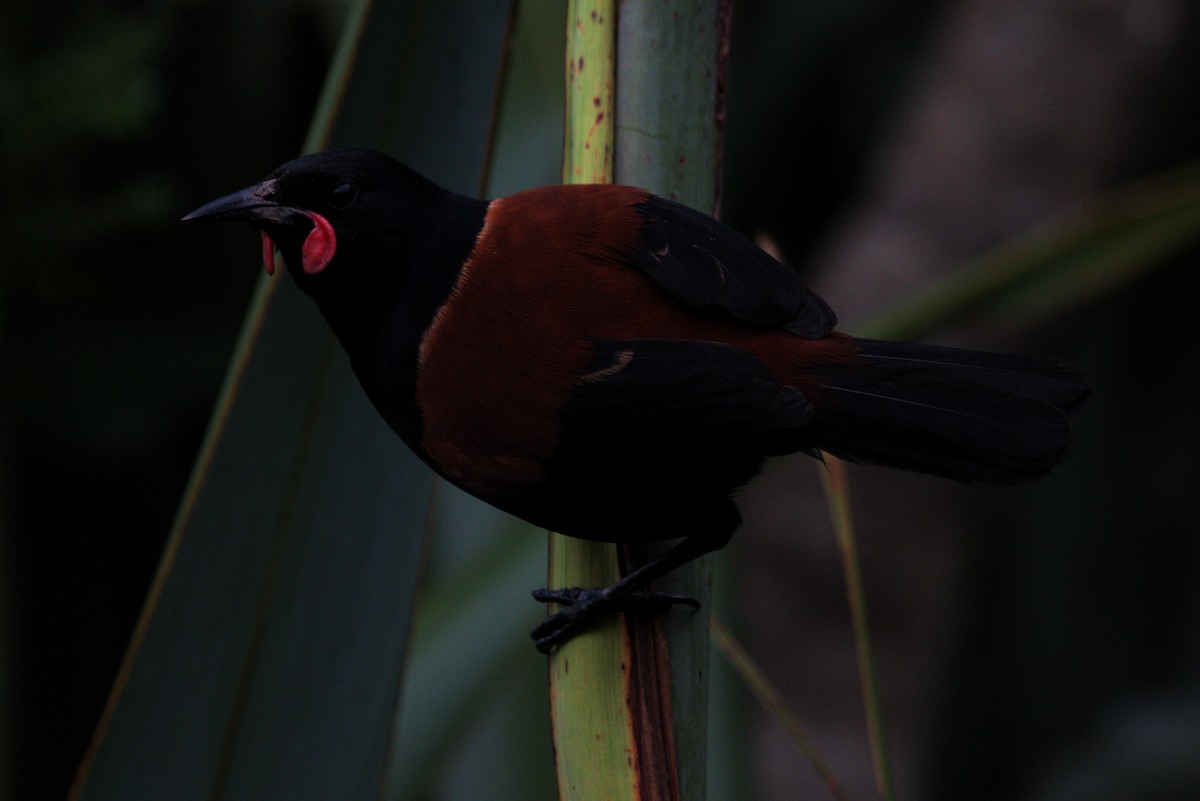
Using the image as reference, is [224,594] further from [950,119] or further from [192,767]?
[950,119]

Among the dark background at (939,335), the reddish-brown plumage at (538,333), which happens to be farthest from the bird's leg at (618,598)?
the dark background at (939,335)

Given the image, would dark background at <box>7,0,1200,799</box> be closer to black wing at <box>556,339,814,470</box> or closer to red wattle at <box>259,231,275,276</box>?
red wattle at <box>259,231,275,276</box>

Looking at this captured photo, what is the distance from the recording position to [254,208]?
1.07m

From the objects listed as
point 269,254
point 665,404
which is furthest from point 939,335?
point 269,254

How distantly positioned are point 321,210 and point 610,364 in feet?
0.98

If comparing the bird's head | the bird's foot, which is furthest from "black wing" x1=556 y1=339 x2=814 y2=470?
the bird's head

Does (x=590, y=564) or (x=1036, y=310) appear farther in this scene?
(x=1036, y=310)

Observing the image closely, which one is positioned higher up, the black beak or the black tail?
the black beak

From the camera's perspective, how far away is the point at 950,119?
249cm

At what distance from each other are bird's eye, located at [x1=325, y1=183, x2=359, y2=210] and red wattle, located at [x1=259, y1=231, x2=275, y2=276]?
0.21 feet

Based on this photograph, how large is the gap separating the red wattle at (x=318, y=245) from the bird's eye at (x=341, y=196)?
17mm

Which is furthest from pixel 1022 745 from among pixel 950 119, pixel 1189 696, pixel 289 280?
pixel 289 280

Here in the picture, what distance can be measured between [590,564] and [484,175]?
1.16 feet

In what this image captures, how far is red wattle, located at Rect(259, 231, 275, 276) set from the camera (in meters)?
1.04
